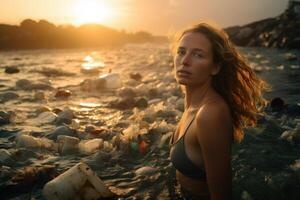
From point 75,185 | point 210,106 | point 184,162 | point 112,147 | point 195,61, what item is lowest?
point 112,147

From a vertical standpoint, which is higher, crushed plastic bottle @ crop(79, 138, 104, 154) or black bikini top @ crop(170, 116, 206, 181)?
black bikini top @ crop(170, 116, 206, 181)

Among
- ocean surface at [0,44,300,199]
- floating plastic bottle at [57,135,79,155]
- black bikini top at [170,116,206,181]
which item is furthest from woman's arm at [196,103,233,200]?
floating plastic bottle at [57,135,79,155]

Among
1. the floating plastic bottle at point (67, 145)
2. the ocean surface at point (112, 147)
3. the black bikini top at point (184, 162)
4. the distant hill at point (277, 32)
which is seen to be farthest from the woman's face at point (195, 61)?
the distant hill at point (277, 32)

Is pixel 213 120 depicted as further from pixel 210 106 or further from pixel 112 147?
pixel 112 147

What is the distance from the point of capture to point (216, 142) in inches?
125

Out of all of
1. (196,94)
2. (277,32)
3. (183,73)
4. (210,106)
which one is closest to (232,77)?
(196,94)

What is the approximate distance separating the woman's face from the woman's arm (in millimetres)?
508

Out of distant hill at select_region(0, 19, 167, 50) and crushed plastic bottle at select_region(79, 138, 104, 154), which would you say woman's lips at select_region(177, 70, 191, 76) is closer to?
crushed plastic bottle at select_region(79, 138, 104, 154)

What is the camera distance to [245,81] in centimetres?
408

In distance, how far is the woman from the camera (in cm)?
322

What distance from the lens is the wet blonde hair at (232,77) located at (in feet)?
12.3

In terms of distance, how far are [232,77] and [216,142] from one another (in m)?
0.99

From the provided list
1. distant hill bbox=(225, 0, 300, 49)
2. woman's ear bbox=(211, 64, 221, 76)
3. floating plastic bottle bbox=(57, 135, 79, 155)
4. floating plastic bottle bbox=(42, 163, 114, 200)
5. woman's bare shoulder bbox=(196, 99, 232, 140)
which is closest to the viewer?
woman's bare shoulder bbox=(196, 99, 232, 140)

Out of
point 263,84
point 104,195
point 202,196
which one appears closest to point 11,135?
point 104,195
